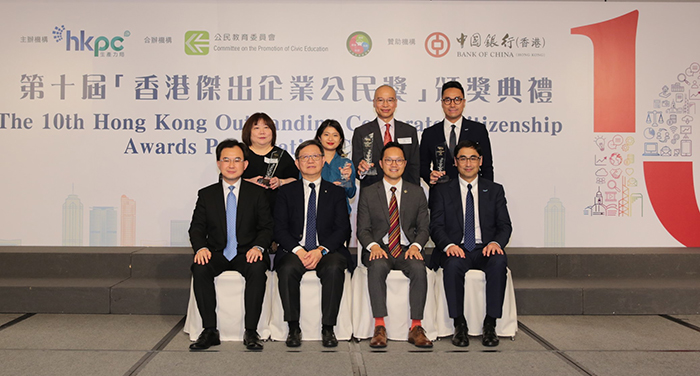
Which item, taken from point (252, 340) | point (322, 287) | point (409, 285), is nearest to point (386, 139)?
point (409, 285)

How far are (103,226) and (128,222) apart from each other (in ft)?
0.77

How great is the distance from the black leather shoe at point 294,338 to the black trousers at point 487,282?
3.16 feet

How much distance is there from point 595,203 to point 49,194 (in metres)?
5.22

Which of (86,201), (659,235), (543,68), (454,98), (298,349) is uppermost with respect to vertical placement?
(543,68)

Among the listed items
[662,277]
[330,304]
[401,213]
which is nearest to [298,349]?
[330,304]

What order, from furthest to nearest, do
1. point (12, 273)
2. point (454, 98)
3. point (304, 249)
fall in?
1. point (12, 273)
2. point (454, 98)
3. point (304, 249)

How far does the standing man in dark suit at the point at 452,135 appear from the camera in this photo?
12.1 ft

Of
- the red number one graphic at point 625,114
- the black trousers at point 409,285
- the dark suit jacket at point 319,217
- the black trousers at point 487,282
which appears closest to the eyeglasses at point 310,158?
the dark suit jacket at point 319,217

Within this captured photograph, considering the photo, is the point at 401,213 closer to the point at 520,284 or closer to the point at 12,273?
the point at 520,284

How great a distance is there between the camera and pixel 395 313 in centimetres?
309

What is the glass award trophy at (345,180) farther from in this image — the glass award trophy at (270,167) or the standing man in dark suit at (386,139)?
the glass award trophy at (270,167)

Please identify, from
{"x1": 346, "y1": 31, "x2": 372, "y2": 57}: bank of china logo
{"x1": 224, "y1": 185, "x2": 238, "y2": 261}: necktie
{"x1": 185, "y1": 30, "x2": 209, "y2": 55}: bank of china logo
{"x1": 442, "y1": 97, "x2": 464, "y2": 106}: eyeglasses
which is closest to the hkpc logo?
{"x1": 185, "y1": 30, "x2": 209, "y2": 55}: bank of china logo

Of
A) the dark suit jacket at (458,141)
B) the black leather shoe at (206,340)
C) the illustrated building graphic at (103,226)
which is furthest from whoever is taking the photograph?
the illustrated building graphic at (103,226)

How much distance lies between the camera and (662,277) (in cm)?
416
